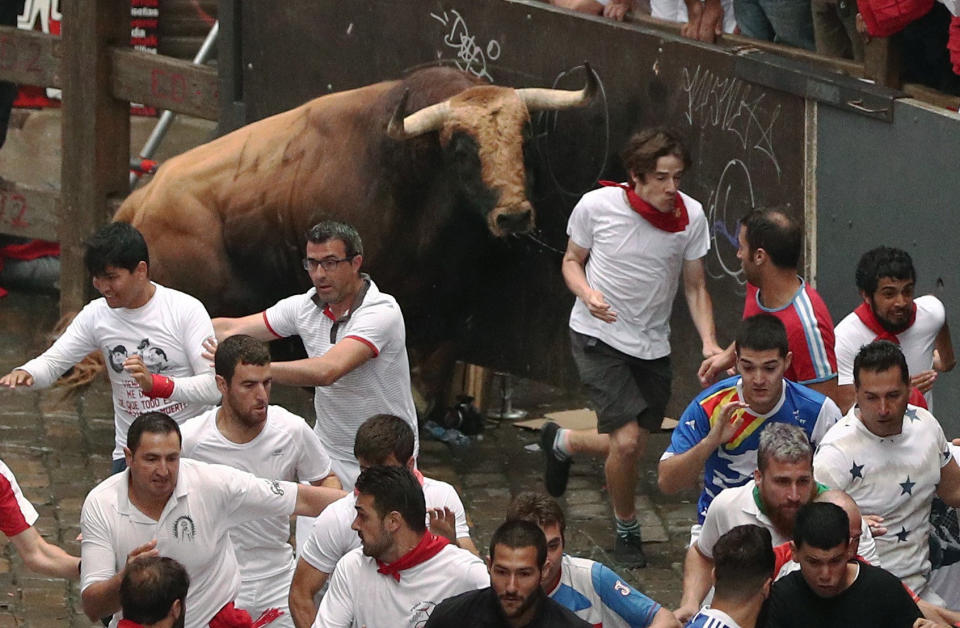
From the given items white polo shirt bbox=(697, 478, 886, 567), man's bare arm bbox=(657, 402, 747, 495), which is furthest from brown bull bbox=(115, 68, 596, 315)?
white polo shirt bbox=(697, 478, 886, 567)

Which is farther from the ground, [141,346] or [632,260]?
[632,260]

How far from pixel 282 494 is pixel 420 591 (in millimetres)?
985

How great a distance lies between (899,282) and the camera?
25.8 ft

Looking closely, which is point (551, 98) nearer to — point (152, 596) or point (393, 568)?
point (393, 568)

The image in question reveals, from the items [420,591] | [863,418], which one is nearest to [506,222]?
[863,418]

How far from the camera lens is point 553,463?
9.91 m

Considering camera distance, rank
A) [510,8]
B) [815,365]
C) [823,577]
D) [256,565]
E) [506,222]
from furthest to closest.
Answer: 1. [510,8]
2. [506,222]
3. [815,365]
4. [256,565]
5. [823,577]

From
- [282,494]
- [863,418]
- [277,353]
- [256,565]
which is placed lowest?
[277,353]

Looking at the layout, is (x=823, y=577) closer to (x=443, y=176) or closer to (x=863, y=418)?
(x=863, y=418)

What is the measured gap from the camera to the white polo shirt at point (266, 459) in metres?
7.39

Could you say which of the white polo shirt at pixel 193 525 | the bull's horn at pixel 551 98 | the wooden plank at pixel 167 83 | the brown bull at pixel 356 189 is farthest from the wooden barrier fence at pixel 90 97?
the white polo shirt at pixel 193 525

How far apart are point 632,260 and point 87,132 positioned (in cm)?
603

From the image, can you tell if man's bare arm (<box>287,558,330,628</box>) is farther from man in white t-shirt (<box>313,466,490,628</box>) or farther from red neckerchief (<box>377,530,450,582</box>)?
red neckerchief (<box>377,530,450,582</box>)

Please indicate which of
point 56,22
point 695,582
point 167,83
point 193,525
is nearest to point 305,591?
point 193,525
